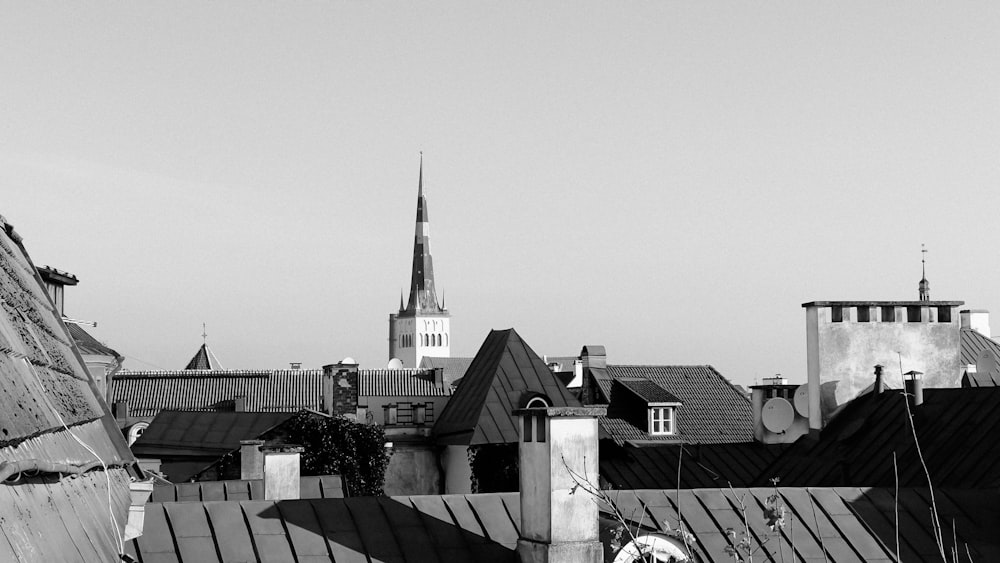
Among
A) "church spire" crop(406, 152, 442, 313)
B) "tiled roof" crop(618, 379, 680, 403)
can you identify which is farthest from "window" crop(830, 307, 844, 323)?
"church spire" crop(406, 152, 442, 313)

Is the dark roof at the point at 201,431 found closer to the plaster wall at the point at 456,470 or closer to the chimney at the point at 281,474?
the plaster wall at the point at 456,470

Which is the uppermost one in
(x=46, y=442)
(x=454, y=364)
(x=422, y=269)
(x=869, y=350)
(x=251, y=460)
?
(x=422, y=269)

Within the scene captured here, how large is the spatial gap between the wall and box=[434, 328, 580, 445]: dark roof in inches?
490

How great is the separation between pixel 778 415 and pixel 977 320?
24.8m

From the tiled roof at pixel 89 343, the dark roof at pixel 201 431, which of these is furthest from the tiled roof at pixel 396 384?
the tiled roof at pixel 89 343

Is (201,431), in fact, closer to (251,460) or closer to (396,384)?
(251,460)

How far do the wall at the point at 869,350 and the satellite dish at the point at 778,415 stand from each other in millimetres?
1782

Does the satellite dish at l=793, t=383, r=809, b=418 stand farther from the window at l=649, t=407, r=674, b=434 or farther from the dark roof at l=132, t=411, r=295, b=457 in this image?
the dark roof at l=132, t=411, r=295, b=457

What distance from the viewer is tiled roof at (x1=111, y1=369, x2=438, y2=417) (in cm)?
7288

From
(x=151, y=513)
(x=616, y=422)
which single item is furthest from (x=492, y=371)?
(x=151, y=513)

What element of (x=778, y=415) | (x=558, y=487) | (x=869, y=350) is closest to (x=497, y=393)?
(x=778, y=415)

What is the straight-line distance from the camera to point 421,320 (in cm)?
16862

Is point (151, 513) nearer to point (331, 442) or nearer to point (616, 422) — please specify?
point (331, 442)

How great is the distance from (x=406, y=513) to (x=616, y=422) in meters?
32.3
